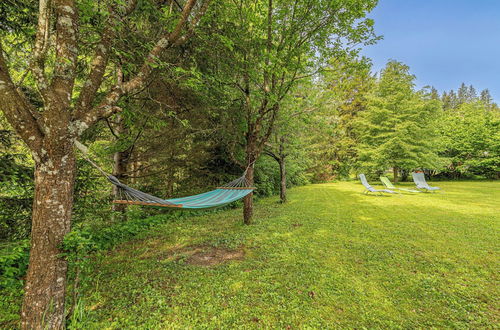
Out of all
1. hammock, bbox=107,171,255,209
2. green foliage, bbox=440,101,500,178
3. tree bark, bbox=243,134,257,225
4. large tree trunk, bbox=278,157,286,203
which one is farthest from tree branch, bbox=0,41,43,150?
green foliage, bbox=440,101,500,178

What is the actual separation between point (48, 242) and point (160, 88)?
3.48 meters

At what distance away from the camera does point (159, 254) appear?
324cm

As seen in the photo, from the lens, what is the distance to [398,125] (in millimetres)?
11531

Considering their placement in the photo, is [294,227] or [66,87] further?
[294,227]

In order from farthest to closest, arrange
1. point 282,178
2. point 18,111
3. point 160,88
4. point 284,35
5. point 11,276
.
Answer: point 282,178 → point 160,88 → point 284,35 → point 11,276 → point 18,111

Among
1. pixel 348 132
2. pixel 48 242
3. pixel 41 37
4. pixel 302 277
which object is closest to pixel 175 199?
pixel 48 242

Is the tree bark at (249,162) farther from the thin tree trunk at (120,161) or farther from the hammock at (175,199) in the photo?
the thin tree trunk at (120,161)

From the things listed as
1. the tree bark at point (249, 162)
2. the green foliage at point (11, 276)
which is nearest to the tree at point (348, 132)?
the tree bark at point (249, 162)

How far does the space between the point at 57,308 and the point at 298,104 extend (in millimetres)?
5300

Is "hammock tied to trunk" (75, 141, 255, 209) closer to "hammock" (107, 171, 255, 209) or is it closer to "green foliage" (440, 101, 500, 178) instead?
"hammock" (107, 171, 255, 209)

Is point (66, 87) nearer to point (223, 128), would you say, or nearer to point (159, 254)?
point (159, 254)

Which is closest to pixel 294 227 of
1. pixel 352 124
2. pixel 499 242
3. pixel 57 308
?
pixel 499 242

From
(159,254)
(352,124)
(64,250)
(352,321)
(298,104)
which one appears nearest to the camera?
(64,250)

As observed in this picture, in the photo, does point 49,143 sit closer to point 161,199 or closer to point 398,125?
point 161,199
